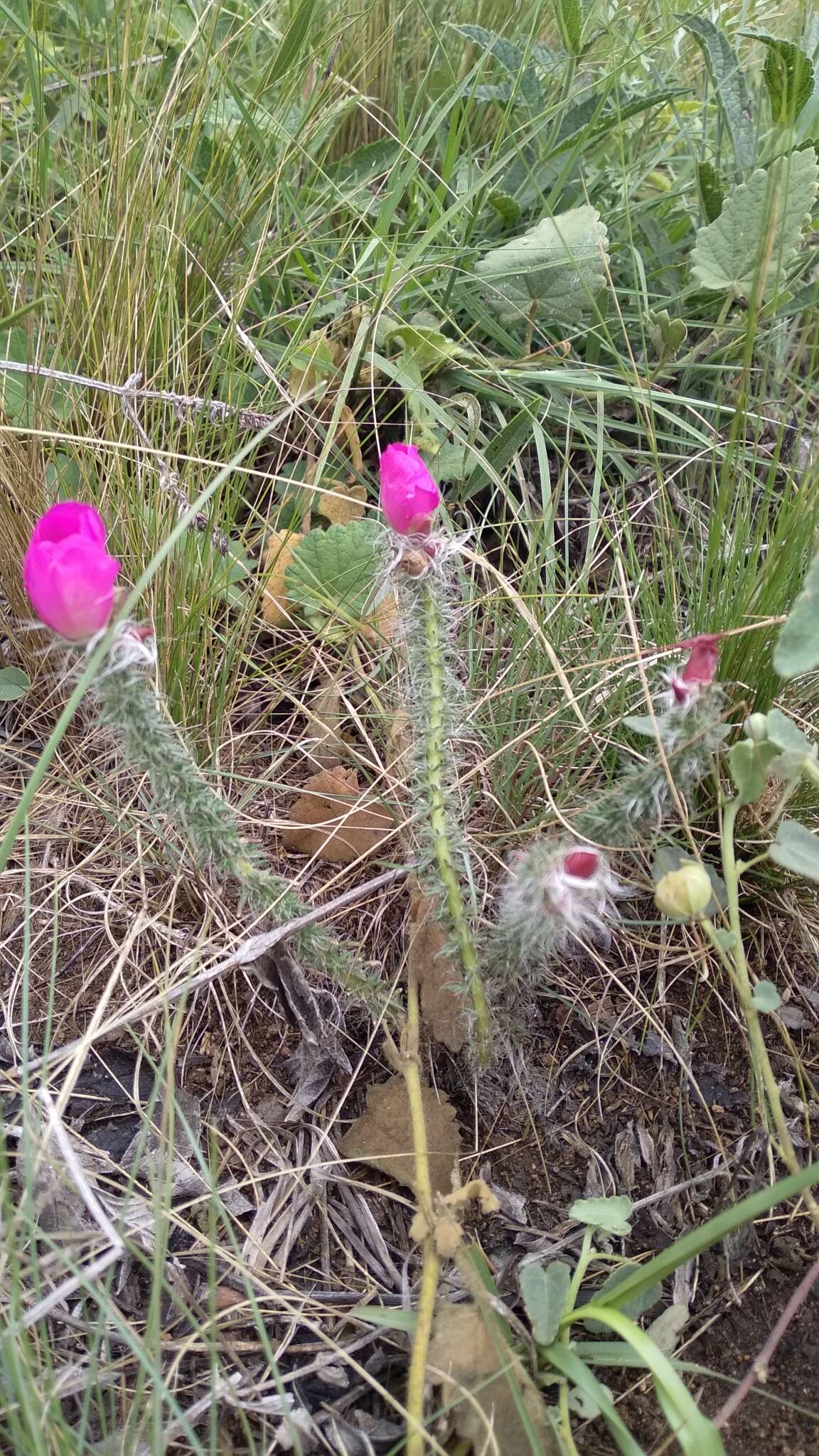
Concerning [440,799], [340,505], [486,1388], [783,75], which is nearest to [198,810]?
[440,799]

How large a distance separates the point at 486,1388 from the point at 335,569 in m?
0.99

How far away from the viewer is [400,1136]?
1.08 m

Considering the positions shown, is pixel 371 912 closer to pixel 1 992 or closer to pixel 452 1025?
pixel 452 1025

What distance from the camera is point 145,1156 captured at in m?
1.09

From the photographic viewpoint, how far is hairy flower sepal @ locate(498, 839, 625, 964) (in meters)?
0.84

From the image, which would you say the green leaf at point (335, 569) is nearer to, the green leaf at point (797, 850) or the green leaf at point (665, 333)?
the green leaf at point (665, 333)

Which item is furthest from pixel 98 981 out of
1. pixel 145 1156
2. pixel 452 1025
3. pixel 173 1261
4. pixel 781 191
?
pixel 781 191

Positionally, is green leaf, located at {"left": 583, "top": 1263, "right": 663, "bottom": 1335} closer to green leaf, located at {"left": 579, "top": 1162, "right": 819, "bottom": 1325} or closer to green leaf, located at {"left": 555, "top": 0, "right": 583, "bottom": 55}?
green leaf, located at {"left": 579, "top": 1162, "right": 819, "bottom": 1325}

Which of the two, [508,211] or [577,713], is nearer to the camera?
[577,713]

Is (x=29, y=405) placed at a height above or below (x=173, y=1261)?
above

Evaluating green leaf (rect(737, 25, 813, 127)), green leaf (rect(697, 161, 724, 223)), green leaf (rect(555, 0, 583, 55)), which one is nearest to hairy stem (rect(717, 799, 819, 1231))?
green leaf (rect(737, 25, 813, 127))

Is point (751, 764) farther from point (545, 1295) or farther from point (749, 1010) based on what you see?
point (545, 1295)

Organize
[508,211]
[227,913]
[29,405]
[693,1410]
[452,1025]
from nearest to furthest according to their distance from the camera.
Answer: [693,1410], [452,1025], [227,913], [29,405], [508,211]

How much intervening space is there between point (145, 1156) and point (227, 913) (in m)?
0.29
